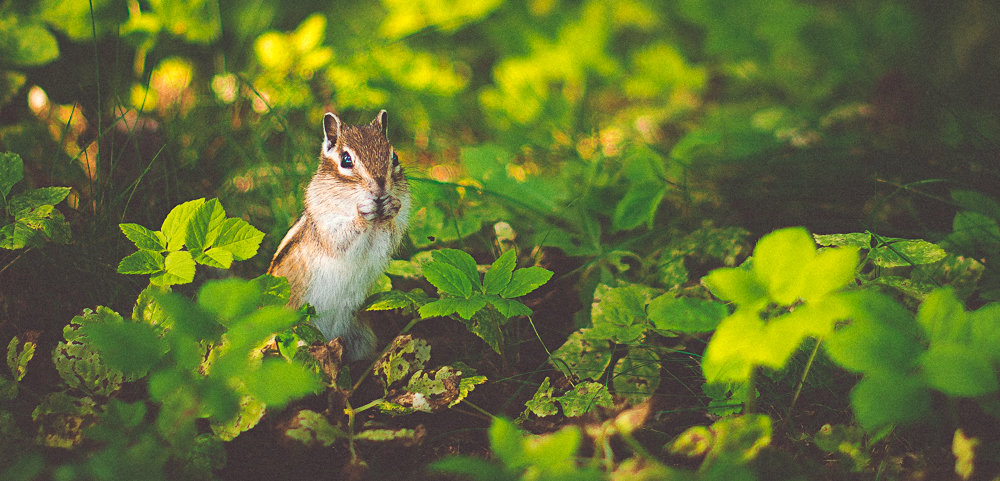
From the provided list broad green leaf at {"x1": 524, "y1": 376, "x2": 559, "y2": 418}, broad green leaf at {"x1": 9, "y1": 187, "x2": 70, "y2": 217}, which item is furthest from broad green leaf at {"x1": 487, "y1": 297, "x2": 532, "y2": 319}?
broad green leaf at {"x1": 9, "y1": 187, "x2": 70, "y2": 217}

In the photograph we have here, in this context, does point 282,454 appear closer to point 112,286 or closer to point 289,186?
point 112,286

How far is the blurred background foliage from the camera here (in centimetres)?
250

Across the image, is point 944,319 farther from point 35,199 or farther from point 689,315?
point 35,199

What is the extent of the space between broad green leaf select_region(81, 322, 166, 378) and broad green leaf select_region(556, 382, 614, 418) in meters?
1.03

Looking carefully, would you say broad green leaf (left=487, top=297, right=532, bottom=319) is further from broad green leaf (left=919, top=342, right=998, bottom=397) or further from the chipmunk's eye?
broad green leaf (left=919, top=342, right=998, bottom=397)

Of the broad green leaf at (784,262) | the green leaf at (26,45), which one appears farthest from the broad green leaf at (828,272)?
the green leaf at (26,45)

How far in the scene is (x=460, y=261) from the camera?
6.01 feet

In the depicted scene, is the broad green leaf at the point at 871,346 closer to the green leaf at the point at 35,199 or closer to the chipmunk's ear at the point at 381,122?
the chipmunk's ear at the point at 381,122

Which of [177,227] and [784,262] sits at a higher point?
[177,227]

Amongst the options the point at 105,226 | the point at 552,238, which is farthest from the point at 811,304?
the point at 105,226

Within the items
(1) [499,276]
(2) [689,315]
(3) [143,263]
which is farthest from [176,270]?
(2) [689,315]

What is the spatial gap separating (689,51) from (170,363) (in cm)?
458

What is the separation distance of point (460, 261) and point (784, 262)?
2.96 feet

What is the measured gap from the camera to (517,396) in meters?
1.91
